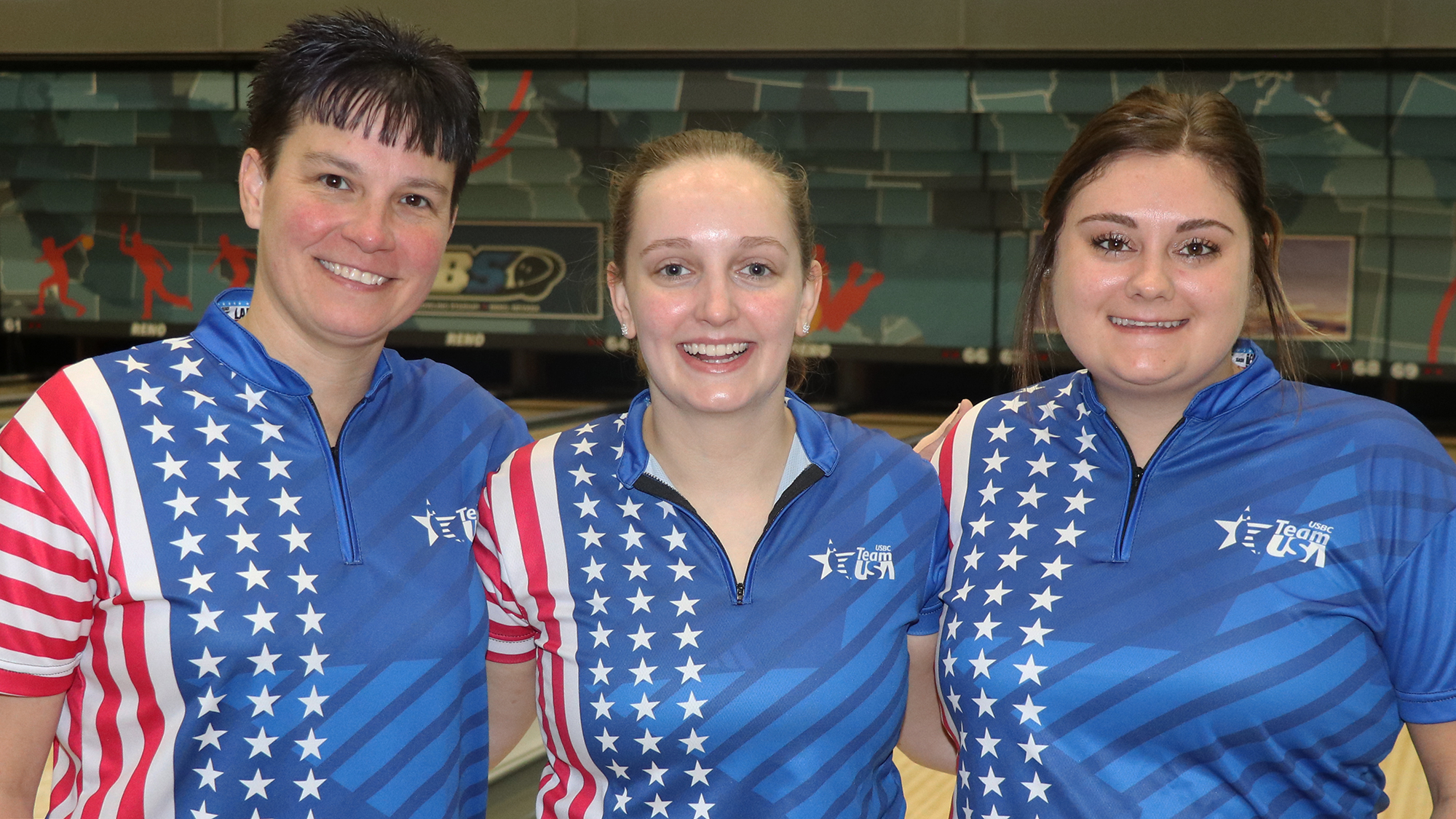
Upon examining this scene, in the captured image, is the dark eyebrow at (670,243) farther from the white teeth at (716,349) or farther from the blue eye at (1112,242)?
the blue eye at (1112,242)

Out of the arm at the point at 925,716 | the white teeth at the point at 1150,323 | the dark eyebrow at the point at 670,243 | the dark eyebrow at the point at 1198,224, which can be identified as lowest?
the arm at the point at 925,716

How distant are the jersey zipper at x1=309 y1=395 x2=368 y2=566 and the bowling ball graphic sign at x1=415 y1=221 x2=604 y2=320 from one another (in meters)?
4.36

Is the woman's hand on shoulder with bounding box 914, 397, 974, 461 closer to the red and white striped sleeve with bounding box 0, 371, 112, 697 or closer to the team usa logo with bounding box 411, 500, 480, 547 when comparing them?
the team usa logo with bounding box 411, 500, 480, 547

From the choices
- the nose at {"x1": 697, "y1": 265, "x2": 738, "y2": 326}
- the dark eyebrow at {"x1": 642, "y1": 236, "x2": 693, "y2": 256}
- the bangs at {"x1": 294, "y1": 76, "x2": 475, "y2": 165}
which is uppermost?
the bangs at {"x1": 294, "y1": 76, "x2": 475, "y2": 165}

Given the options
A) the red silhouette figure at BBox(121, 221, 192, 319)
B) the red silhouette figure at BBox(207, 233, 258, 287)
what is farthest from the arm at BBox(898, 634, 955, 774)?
the red silhouette figure at BBox(121, 221, 192, 319)

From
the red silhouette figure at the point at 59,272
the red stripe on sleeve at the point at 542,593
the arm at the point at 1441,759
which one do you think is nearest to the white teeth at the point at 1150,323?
the arm at the point at 1441,759

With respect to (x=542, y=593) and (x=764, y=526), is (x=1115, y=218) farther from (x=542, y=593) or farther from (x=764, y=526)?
(x=542, y=593)

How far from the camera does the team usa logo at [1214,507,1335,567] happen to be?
1.04 meters

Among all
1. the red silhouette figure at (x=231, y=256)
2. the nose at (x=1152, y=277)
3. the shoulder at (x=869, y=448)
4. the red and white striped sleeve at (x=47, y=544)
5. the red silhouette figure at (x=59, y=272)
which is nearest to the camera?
the red and white striped sleeve at (x=47, y=544)

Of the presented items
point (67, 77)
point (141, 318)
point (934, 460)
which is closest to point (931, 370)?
point (141, 318)

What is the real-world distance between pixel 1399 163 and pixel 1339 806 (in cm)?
432

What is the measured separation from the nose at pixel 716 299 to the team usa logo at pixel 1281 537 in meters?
0.46

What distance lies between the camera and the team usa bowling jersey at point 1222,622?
1.02m

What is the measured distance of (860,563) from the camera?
3.67 feet
